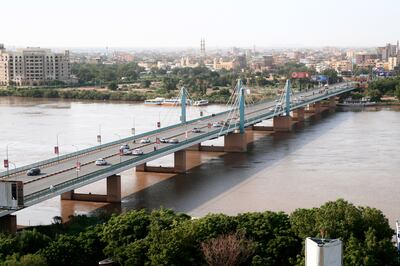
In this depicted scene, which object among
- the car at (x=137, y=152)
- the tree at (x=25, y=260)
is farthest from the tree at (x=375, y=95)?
the tree at (x=25, y=260)

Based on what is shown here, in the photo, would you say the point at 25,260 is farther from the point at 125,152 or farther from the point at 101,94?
the point at 101,94

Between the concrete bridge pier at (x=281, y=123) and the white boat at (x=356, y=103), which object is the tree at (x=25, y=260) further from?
the white boat at (x=356, y=103)

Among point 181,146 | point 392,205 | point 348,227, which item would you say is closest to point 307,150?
point 181,146

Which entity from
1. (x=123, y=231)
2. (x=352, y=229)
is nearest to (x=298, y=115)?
(x=352, y=229)

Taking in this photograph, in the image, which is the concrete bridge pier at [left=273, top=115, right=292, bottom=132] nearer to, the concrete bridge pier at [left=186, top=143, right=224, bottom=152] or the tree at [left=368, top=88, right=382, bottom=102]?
the concrete bridge pier at [left=186, top=143, right=224, bottom=152]

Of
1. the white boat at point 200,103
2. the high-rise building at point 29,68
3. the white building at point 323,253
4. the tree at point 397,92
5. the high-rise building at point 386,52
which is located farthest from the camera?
the high-rise building at point 386,52

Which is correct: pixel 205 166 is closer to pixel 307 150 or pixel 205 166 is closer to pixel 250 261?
pixel 307 150
